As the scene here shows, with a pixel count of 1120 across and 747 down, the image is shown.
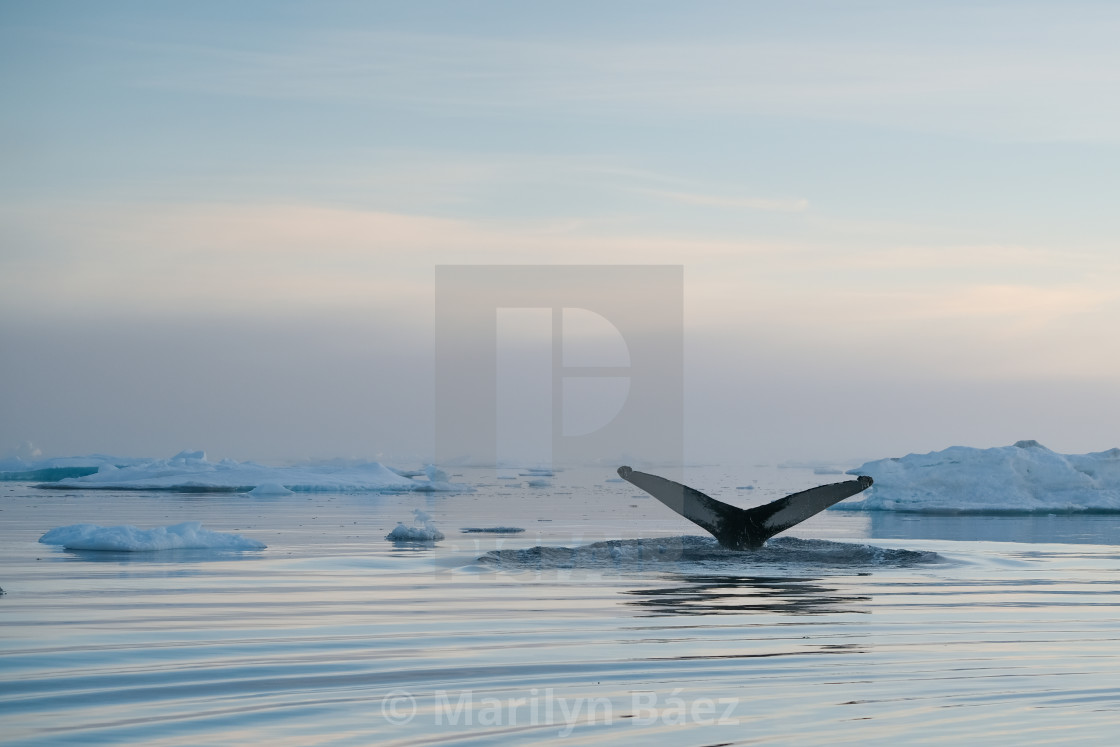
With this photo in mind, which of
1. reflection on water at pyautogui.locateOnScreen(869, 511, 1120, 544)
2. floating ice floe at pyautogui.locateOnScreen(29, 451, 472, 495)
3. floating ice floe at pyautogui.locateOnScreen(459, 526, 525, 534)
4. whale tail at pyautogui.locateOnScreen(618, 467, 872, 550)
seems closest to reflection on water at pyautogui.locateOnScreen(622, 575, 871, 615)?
whale tail at pyautogui.locateOnScreen(618, 467, 872, 550)

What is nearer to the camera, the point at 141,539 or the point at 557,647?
the point at 557,647

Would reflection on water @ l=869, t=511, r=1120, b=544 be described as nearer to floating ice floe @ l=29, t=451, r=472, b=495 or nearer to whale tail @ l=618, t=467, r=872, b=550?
whale tail @ l=618, t=467, r=872, b=550

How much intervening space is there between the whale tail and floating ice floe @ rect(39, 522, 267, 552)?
8.66 metres

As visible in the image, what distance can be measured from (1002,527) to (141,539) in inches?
1192

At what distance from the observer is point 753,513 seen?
26188mm

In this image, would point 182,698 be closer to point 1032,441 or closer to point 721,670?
point 721,670

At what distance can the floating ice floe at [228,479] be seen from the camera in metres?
71.5

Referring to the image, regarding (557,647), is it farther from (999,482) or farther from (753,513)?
(999,482)

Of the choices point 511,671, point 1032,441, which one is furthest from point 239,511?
point 1032,441

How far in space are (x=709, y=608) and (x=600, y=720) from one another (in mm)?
7222

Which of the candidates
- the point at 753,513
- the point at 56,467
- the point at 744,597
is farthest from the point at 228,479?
the point at 744,597

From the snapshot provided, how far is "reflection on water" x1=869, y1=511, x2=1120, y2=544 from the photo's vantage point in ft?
114

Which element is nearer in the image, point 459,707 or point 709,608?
point 459,707

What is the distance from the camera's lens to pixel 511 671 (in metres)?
10.3
